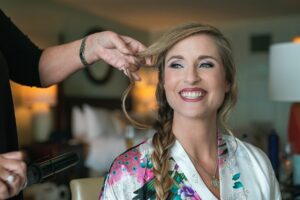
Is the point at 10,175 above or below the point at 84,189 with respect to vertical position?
above

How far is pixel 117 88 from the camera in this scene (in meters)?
6.09

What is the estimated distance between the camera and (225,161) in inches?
51.4

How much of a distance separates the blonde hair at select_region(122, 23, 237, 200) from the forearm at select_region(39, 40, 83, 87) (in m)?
0.21

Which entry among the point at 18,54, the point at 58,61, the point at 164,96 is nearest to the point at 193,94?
the point at 164,96

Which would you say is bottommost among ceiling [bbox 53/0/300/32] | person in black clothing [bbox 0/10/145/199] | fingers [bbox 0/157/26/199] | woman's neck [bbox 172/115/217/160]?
woman's neck [bbox 172/115/217/160]

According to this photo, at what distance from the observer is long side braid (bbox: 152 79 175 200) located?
1138 millimetres

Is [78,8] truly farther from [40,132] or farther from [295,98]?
[295,98]

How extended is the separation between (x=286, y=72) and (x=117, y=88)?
13.5ft

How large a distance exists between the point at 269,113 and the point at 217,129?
5211 millimetres

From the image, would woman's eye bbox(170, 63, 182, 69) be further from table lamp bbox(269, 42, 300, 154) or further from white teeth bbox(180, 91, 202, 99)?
table lamp bbox(269, 42, 300, 154)

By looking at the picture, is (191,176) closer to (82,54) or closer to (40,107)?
(82,54)

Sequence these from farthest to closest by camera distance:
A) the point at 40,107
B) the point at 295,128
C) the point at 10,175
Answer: the point at 40,107 < the point at 295,128 < the point at 10,175

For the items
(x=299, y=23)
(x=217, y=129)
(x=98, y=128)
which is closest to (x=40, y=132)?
(x=98, y=128)

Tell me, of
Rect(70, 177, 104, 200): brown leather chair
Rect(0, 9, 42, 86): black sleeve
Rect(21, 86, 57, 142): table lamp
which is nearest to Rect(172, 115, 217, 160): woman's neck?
Rect(70, 177, 104, 200): brown leather chair
